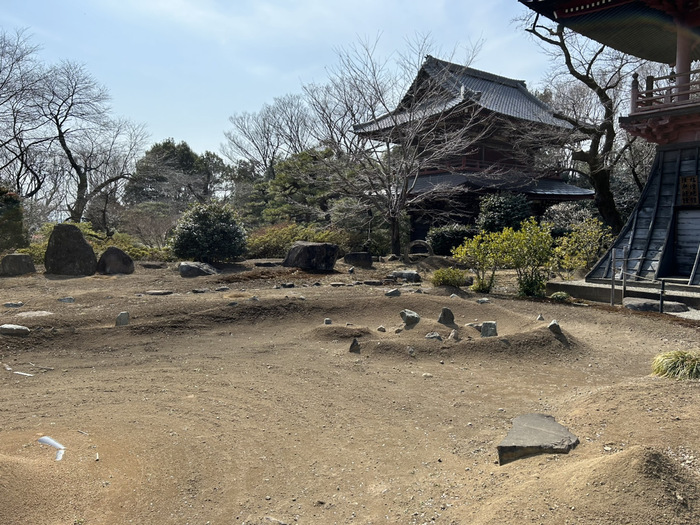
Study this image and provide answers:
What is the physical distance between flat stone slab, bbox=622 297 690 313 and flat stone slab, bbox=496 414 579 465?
6082 millimetres

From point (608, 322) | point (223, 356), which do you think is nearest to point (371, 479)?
point (223, 356)

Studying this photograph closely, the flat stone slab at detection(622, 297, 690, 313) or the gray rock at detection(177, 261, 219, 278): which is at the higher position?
the gray rock at detection(177, 261, 219, 278)

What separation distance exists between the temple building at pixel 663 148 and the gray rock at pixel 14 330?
10168 millimetres

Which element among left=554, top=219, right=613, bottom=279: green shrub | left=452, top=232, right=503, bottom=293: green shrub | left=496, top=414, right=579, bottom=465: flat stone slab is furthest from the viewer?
left=554, top=219, right=613, bottom=279: green shrub

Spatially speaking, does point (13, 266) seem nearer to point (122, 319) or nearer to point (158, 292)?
point (158, 292)

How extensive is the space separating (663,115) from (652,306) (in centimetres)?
467

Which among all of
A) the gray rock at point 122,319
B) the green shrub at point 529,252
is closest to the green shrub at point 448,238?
the green shrub at point 529,252

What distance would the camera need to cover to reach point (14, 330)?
592cm

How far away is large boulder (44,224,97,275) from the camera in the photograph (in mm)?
12078

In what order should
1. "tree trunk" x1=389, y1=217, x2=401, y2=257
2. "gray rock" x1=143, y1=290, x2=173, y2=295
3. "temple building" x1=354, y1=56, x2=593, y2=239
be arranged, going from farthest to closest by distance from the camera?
"temple building" x1=354, y1=56, x2=593, y2=239 < "tree trunk" x1=389, y1=217, x2=401, y2=257 < "gray rock" x1=143, y1=290, x2=173, y2=295

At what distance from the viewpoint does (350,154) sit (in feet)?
55.1

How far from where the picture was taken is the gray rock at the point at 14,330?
19.3ft

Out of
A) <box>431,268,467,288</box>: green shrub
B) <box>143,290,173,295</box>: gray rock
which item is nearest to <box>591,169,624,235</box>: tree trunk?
<box>431,268,467,288</box>: green shrub

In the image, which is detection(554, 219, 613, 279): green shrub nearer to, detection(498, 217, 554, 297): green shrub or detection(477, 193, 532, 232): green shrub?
detection(498, 217, 554, 297): green shrub
